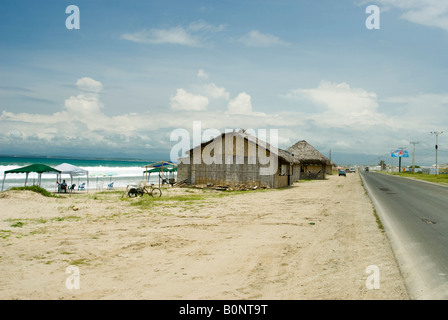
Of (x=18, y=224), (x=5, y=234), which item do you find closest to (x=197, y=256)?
(x=5, y=234)

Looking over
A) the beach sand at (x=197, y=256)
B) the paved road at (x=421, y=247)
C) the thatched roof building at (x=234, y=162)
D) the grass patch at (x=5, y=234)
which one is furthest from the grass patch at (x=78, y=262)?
the thatched roof building at (x=234, y=162)

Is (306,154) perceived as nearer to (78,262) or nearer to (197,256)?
(197,256)

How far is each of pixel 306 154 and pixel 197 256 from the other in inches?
1829

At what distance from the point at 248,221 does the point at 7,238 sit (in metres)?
7.50

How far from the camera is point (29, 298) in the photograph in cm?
497

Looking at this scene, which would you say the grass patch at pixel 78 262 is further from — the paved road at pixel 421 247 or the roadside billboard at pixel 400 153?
the roadside billboard at pixel 400 153

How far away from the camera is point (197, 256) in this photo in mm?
7281

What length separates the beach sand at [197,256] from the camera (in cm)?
521

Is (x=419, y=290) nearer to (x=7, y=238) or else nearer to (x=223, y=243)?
(x=223, y=243)

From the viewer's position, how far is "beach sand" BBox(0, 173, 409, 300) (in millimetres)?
5215

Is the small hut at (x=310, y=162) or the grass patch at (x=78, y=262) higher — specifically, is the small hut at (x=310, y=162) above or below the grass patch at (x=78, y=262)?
above

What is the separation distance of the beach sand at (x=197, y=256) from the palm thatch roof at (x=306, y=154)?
37.5 meters

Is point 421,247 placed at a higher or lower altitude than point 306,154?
lower
